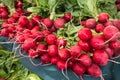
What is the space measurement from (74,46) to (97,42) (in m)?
0.11

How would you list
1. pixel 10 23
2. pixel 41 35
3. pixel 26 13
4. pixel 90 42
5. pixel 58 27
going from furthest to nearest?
pixel 26 13, pixel 10 23, pixel 58 27, pixel 41 35, pixel 90 42

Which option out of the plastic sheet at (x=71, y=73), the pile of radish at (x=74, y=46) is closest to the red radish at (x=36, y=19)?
the pile of radish at (x=74, y=46)

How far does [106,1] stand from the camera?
4.99 feet

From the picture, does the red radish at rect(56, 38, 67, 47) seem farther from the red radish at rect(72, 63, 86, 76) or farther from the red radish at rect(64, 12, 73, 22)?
the red radish at rect(64, 12, 73, 22)

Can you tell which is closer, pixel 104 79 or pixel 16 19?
pixel 104 79

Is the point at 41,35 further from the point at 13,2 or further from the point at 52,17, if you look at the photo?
the point at 13,2

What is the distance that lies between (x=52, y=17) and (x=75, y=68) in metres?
0.44

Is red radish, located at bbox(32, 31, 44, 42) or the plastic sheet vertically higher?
red radish, located at bbox(32, 31, 44, 42)

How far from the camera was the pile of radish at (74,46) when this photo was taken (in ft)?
3.70

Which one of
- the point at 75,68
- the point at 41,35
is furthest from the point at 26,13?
the point at 75,68

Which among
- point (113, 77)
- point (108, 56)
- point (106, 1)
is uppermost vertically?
point (106, 1)

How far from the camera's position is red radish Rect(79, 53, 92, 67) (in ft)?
3.64

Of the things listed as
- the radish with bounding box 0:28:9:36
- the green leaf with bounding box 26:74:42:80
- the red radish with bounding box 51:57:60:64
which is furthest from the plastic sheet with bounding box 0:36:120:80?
the radish with bounding box 0:28:9:36

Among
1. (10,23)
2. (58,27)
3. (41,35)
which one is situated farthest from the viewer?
(10,23)
